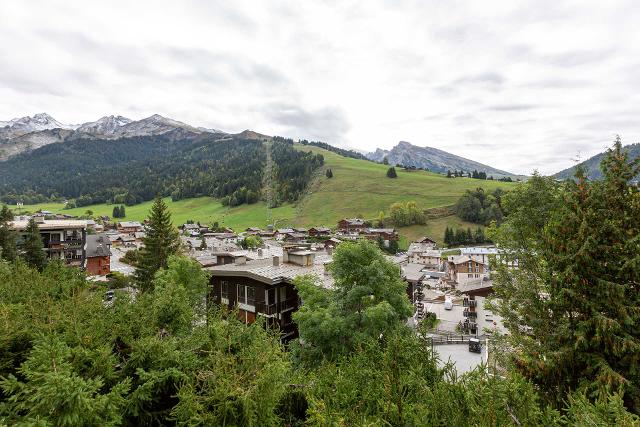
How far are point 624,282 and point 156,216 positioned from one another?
4174cm

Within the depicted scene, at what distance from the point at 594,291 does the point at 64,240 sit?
63183mm

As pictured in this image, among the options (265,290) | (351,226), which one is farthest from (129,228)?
(265,290)

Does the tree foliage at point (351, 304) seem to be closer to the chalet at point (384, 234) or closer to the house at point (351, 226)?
the chalet at point (384, 234)

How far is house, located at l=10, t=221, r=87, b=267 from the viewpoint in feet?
166

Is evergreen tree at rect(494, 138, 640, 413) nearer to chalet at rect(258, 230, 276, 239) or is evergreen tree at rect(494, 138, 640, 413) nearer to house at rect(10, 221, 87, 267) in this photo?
house at rect(10, 221, 87, 267)

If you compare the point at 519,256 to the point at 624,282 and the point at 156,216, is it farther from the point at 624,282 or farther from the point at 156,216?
the point at 156,216

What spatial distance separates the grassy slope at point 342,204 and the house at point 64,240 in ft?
273

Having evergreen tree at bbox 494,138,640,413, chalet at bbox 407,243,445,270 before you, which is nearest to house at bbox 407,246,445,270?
chalet at bbox 407,243,445,270

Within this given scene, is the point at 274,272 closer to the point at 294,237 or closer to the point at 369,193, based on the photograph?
the point at 294,237

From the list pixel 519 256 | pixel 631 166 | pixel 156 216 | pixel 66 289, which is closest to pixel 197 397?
pixel 66 289

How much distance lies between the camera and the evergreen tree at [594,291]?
862 cm

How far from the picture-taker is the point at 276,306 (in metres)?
28.1

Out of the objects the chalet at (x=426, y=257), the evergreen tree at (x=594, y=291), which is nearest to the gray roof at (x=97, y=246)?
the evergreen tree at (x=594, y=291)

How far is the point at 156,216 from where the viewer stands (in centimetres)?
4041
